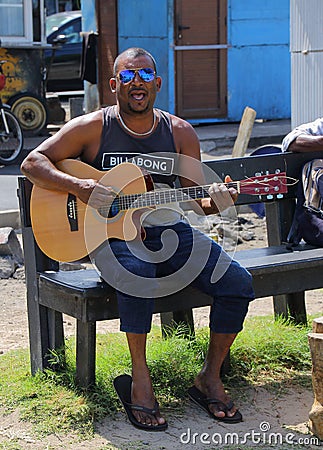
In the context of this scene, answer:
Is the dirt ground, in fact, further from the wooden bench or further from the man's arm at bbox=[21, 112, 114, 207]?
the man's arm at bbox=[21, 112, 114, 207]

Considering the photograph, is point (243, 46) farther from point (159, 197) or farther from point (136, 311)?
point (136, 311)

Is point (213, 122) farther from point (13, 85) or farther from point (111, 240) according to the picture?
point (111, 240)

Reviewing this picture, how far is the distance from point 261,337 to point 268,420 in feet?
2.79

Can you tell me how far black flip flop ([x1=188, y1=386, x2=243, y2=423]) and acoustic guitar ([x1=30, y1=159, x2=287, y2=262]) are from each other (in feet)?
2.41

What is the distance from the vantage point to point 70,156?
3979 mm

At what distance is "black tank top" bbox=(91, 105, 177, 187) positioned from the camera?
4.00m

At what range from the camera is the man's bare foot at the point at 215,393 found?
12.4ft

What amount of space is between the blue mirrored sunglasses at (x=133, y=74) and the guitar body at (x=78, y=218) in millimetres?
427

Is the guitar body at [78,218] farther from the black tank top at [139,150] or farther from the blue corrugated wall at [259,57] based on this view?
the blue corrugated wall at [259,57]

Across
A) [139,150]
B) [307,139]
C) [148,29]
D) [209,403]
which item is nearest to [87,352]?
[209,403]

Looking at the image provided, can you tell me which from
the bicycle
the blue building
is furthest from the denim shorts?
the blue building

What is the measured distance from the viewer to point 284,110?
540 inches

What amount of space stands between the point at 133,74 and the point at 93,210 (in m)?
0.65

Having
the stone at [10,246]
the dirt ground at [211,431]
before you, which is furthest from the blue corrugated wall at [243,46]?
the dirt ground at [211,431]
